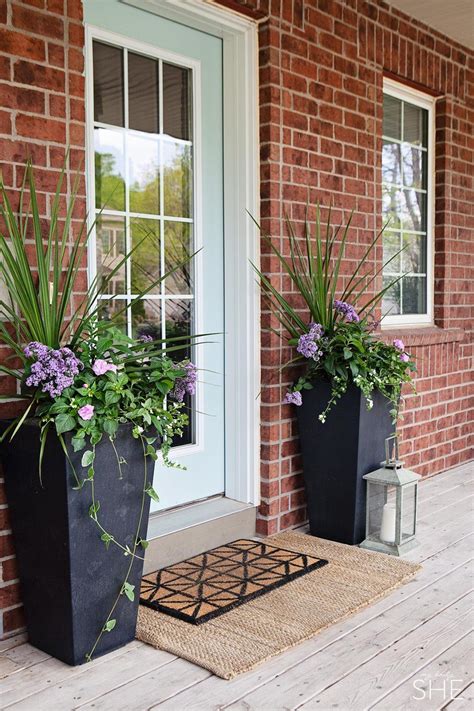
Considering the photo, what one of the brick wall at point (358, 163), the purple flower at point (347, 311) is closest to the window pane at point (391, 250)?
the brick wall at point (358, 163)

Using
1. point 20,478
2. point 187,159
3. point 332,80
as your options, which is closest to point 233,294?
point 187,159

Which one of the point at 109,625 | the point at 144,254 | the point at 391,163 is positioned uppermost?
the point at 391,163

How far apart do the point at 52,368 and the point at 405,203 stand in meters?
3.19

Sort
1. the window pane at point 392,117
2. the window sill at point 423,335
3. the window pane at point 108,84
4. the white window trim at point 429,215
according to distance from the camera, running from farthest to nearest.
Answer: the white window trim at point 429,215
the window pane at point 392,117
the window sill at point 423,335
the window pane at point 108,84

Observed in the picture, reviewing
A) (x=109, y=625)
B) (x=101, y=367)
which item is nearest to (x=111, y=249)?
(x=101, y=367)

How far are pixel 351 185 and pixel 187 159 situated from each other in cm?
102

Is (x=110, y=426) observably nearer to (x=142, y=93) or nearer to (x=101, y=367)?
(x=101, y=367)

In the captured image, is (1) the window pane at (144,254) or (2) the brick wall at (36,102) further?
(1) the window pane at (144,254)

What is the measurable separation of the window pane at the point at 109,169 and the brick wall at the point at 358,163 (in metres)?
0.70

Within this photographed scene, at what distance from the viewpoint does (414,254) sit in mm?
4969

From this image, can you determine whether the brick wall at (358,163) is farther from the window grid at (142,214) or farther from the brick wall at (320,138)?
the window grid at (142,214)

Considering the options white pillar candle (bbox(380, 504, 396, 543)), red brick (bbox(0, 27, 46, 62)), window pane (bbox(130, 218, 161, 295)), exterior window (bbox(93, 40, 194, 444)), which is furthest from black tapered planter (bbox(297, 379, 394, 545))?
red brick (bbox(0, 27, 46, 62))

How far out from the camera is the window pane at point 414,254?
192 inches

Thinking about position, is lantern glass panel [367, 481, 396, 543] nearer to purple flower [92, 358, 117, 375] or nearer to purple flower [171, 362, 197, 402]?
purple flower [171, 362, 197, 402]
